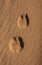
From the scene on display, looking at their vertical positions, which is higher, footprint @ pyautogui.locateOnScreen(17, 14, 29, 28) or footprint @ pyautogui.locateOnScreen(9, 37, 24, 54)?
footprint @ pyautogui.locateOnScreen(17, 14, 29, 28)

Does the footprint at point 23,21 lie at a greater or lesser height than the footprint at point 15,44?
greater

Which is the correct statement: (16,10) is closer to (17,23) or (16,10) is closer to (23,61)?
(17,23)

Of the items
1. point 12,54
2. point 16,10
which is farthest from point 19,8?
point 12,54

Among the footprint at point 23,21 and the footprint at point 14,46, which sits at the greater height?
the footprint at point 23,21
